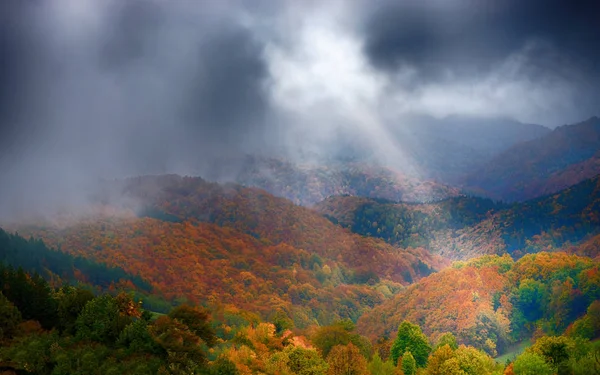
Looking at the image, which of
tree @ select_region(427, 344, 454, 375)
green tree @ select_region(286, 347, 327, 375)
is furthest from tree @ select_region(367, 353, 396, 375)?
green tree @ select_region(286, 347, 327, 375)

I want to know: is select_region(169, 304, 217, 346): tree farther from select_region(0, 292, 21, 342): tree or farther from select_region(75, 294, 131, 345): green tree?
select_region(0, 292, 21, 342): tree

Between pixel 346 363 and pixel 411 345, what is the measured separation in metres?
40.8

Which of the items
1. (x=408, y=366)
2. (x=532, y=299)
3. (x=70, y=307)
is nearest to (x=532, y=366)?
(x=408, y=366)

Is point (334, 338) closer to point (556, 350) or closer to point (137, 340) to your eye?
point (556, 350)

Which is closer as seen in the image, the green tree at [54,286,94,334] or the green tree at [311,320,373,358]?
the green tree at [54,286,94,334]

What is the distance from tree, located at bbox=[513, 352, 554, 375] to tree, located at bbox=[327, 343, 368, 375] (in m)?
23.0

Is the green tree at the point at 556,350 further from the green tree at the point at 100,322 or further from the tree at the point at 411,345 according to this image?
the green tree at the point at 100,322

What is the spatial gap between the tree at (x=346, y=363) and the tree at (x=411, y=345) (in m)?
36.5

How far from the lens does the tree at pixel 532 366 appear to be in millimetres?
74938

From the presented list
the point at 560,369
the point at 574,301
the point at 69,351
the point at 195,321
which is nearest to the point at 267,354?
the point at 195,321

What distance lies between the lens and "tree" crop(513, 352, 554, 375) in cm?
7494

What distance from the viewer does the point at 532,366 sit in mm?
75625

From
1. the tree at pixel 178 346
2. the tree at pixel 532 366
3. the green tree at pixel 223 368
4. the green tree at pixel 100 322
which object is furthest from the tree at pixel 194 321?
the tree at pixel 532 366

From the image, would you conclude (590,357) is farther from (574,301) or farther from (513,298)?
(513,298)
